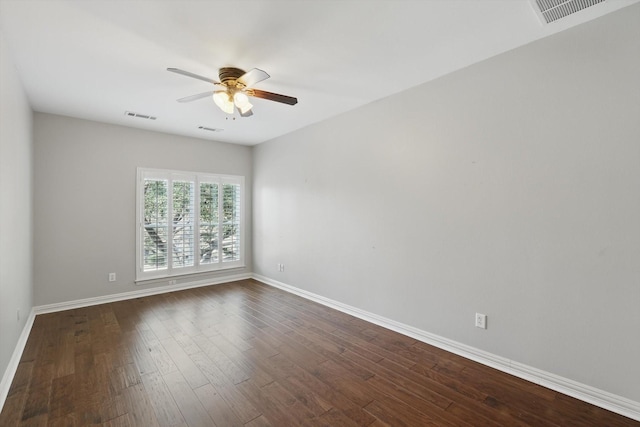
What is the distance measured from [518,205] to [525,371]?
4.48 ft

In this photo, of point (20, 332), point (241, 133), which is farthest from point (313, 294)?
point (20, 332)

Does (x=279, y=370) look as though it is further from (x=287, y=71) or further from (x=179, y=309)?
(x=287, y=71)

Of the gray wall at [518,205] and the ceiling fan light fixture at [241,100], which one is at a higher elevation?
the ceiling fan light fixture at [241,100]

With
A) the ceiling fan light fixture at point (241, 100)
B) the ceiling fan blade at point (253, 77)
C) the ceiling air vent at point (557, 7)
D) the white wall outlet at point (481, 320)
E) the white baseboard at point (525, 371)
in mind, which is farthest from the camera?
the ceiling fan light fixture at point (241, 100)

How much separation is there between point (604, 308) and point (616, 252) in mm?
407

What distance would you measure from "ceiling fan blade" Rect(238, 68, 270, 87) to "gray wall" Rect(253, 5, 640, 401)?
163 cm

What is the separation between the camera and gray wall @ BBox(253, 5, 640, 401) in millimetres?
1979

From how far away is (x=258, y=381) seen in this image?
7.64 feet

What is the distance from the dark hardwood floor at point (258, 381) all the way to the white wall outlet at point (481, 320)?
1.11ft

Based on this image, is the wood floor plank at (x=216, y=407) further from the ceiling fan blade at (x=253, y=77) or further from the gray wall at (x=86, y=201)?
the gray wall at (x=86, y=201)

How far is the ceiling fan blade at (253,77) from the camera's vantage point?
7.52 ft

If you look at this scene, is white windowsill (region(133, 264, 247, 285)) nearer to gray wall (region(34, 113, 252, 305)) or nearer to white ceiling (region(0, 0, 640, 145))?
gray wall (region(34, 113, 252, 305))

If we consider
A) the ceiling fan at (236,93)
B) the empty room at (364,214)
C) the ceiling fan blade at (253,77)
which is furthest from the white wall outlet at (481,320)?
the ceiling fan blade at (253,77)

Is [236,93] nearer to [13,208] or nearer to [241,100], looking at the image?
[241,100]
